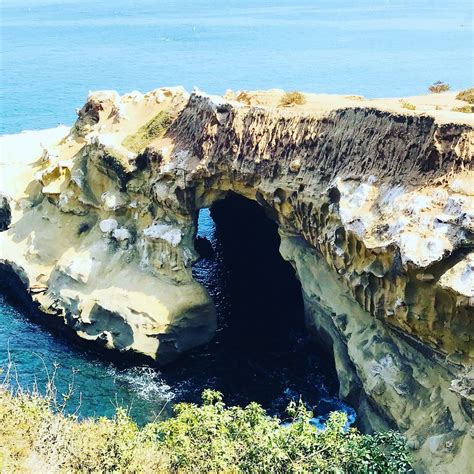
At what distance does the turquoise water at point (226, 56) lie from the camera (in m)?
94.8

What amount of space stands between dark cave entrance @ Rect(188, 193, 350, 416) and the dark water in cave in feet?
0.17

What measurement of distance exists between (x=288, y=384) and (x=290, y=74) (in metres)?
81.4

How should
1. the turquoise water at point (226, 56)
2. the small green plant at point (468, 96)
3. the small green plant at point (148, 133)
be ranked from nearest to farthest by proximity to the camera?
the small green plant at point (468, 96), the small green plant at point (148, 133), the turquoise water at point (226, 56)

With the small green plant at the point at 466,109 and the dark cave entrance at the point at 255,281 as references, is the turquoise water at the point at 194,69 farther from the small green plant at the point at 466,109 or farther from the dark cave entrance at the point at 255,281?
the small green plant at the point at 466,109

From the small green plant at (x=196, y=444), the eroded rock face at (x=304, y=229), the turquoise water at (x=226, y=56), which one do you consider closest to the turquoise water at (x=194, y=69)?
the turquoise water at (x=226, y=56)

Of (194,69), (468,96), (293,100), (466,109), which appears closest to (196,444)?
(466,109)

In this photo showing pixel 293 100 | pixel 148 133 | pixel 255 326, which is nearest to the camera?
pixel 293 100

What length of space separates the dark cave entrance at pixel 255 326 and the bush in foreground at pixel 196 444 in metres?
9.55

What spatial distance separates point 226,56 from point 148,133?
8867 centimetres

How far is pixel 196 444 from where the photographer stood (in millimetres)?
19172

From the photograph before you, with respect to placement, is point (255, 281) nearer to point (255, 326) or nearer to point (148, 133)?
point (255, 326)

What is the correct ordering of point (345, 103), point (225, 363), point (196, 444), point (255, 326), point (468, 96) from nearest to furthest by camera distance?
1. point (196, 444)
2. point (468, 96)
3. point (225, 363)
4. point (345, 103)
5. point (255, 326)

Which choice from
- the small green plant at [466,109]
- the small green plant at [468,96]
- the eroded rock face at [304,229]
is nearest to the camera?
the eroded rock face at [304,229]

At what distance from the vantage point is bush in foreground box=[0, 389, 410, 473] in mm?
18000
